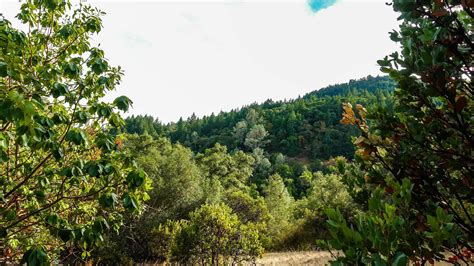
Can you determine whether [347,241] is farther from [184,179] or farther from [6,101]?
[184,179]

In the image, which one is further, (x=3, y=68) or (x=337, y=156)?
(x=337, y=156)

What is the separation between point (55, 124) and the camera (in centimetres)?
402

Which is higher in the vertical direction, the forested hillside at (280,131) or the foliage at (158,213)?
the forested hillside at (280,131)

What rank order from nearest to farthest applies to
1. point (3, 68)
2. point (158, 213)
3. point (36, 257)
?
point (3, 68) → point (36, 257) → point (158, 213)

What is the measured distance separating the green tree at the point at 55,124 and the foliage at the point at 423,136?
2399mm

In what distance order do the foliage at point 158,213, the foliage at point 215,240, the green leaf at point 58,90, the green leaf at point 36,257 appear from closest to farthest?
the green leaf at point 36,257 < the green leaf at point 58,90 < the foliage at point 215,240 < the foliage at point 158,213

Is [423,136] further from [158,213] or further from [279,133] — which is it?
[279,133]

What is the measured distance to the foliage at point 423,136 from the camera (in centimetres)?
228

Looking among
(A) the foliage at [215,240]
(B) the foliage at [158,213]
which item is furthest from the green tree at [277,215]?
(A) the foliage at [215,240]

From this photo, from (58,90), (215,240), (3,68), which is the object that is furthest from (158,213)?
(3,68)

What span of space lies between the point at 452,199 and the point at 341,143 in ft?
357

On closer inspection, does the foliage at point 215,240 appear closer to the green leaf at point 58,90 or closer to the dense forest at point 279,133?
the green leaf at point 58,90

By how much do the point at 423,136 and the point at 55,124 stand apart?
396cm

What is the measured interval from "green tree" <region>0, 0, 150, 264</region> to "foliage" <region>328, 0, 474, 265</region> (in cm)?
240
